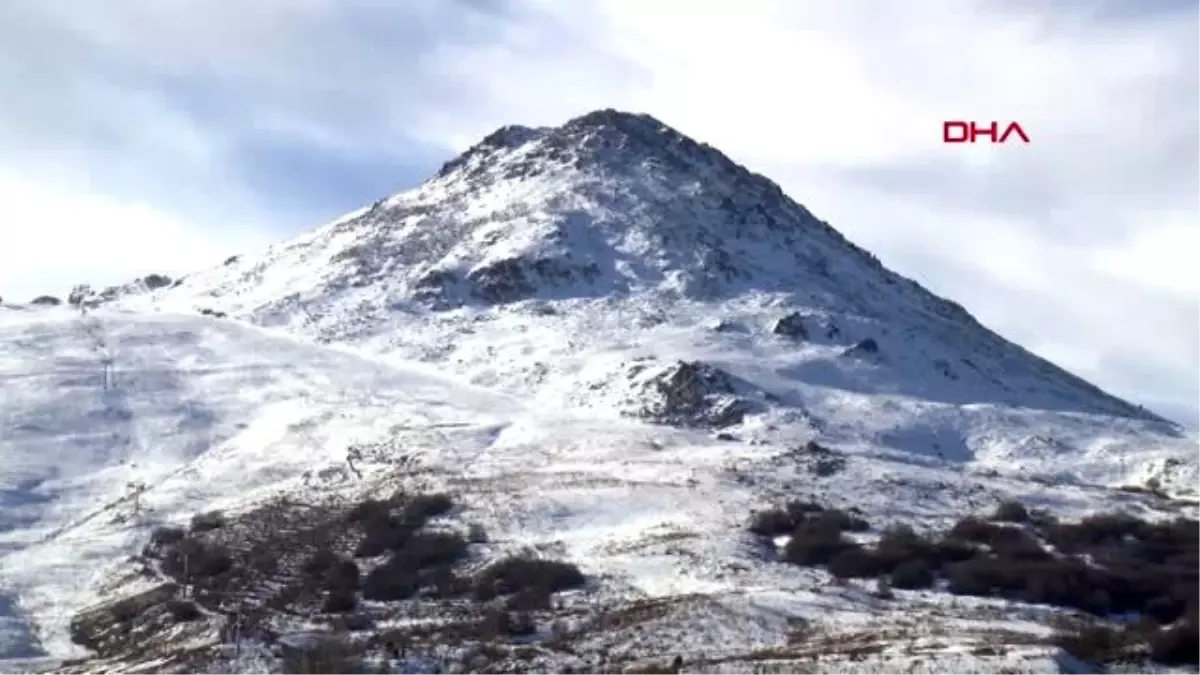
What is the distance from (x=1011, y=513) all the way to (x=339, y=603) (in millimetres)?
31135

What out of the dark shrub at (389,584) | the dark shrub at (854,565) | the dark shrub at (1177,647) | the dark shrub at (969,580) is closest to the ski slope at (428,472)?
the dark shrub at (969,580)

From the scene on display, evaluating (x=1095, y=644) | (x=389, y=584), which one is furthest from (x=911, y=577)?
(x=389, y=584)

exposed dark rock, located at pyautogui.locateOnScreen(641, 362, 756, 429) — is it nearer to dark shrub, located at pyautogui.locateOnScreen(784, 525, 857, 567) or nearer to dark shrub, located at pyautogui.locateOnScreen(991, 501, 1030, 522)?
dark shrub, located at pyautogui.locateOnScreen(991, 501, 1030, 522)

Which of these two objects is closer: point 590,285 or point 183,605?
point 183,605

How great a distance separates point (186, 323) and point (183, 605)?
6735 cm

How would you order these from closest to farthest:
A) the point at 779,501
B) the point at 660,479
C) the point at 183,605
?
the point at 183,605, the point at 779,501, the point at 660,479

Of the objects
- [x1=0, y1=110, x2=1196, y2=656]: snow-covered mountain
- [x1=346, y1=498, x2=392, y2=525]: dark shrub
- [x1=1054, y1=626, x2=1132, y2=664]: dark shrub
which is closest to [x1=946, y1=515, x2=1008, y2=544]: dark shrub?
[x1=0, y1=110, x2=1196, y2=656]: snow-covered mountain

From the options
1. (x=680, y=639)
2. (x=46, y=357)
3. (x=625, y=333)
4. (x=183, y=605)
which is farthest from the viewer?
(x=625, y=333)

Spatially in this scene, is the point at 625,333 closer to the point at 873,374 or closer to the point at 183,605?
the point at 873,374

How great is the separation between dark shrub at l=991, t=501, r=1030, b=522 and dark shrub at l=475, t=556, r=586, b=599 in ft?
72.6

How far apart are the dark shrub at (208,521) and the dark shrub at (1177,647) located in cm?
3933

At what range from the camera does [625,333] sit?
10469 centimetres

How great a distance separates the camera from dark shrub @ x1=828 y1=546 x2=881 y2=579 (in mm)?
51812

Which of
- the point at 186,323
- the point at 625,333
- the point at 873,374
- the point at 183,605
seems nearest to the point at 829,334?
the point at 873,374
